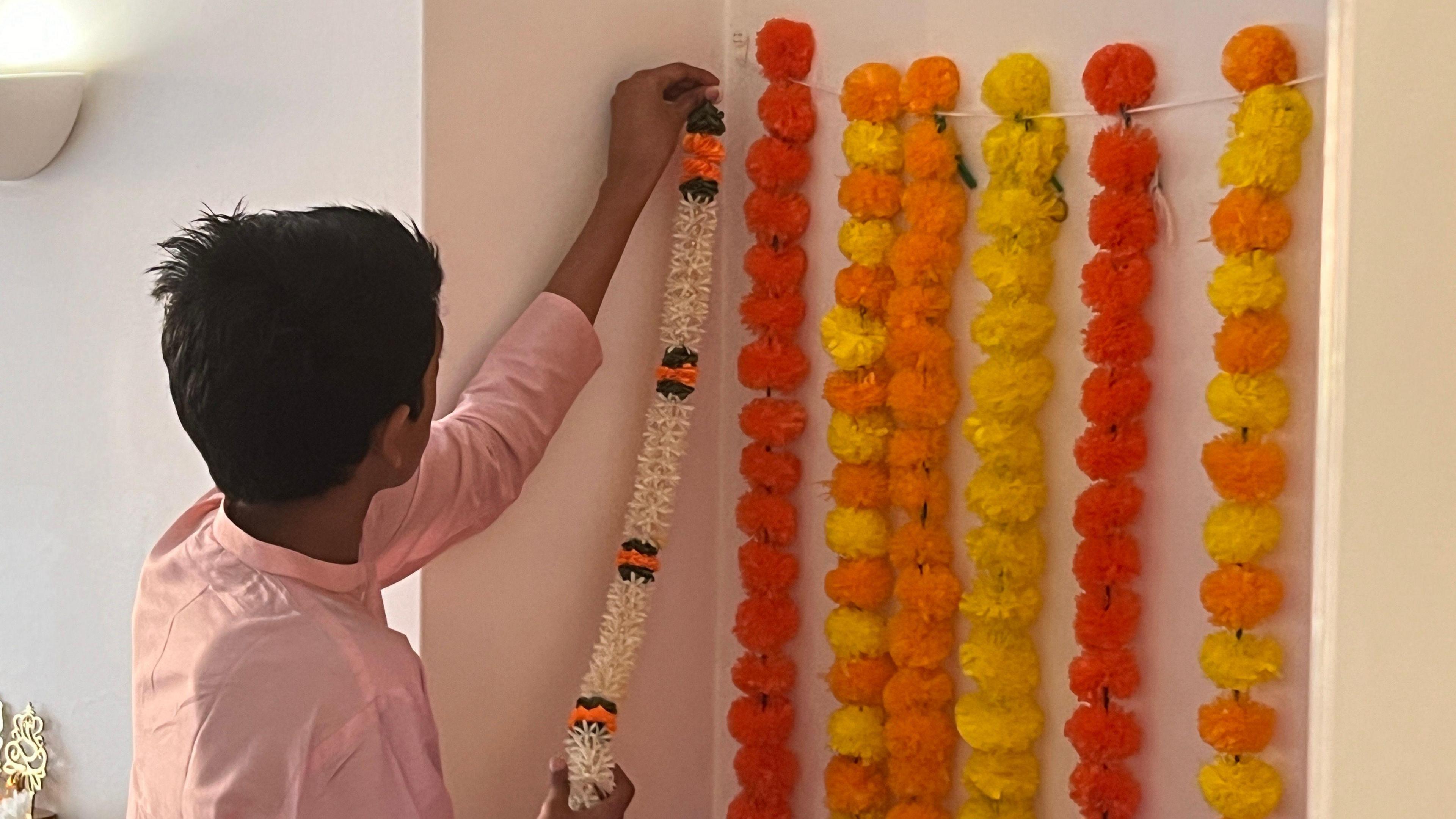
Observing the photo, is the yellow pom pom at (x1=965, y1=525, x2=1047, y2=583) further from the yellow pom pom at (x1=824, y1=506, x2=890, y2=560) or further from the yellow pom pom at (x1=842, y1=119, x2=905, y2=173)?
the yellow pom pom at (x1=842, y1=119, x2=905, y2=173)

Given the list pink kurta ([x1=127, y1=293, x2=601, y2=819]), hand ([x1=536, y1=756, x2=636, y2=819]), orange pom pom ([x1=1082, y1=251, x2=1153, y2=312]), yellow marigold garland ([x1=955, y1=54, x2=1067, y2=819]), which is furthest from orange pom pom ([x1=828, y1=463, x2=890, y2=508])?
pink kurta ([x1=127, y1=293, x2=601, y2=819])

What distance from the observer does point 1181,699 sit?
152cm

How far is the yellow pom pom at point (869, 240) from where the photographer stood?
163 cm

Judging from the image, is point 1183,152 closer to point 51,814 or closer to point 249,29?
point 249,29

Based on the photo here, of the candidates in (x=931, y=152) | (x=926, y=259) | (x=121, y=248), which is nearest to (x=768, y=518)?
(x=926, y=259)

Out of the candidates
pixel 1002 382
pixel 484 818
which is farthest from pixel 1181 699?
pixel 484 818

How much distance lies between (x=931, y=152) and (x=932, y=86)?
0.25 ft

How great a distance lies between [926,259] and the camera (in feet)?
5.23

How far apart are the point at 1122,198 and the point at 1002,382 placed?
230 mm

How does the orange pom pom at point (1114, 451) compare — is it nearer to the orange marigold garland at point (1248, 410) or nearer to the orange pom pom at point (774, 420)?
the orange marigold garland at point (1248, 410)

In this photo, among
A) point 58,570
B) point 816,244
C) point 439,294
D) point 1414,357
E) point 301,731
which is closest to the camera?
point 1414,357

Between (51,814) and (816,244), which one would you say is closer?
(816,244)

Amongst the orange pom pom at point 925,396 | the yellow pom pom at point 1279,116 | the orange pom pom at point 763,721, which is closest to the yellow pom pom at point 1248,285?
the yellow pom pom at point 1279,116

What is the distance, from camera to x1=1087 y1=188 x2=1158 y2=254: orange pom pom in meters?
1.47
